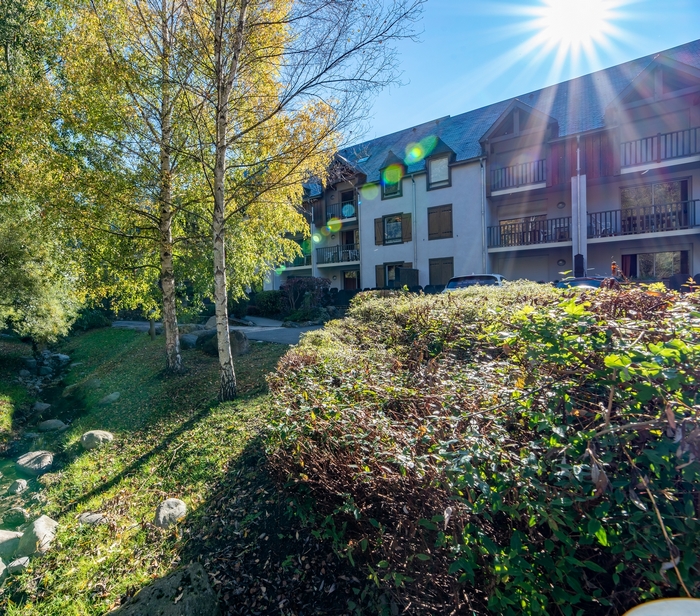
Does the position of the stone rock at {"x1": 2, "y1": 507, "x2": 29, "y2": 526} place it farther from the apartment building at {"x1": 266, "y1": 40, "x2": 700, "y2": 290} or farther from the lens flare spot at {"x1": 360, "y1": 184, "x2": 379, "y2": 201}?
the lens flare spot at {"x1": 360, "y1": 184, "x2": 379, "y2": 201}

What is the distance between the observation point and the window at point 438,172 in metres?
19.8

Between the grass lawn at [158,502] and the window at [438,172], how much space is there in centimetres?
1592

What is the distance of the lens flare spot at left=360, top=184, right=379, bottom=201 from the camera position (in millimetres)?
22703

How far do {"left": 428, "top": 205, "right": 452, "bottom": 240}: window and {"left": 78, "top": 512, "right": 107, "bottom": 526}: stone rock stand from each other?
60.4 ft

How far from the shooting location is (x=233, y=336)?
10203 millimetres

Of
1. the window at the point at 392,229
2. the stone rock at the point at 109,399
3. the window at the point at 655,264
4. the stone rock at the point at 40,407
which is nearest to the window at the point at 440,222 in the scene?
the window at the point at 392,229

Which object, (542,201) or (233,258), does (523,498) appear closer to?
(233,258)

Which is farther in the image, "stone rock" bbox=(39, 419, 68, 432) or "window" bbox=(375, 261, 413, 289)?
"window" bbox=(375, 261, 413, 289)

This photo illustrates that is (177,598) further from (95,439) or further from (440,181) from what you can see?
(440,181)

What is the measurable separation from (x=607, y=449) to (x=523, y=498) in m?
0.41

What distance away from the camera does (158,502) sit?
4148 millimetres

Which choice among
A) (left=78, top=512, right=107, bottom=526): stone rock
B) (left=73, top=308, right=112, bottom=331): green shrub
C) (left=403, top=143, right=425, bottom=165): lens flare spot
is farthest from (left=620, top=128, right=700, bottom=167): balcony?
(left=73, top=308, right=112, bottom=331): green shrub

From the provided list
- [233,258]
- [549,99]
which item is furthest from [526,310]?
[549,99]

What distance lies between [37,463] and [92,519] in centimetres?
276
